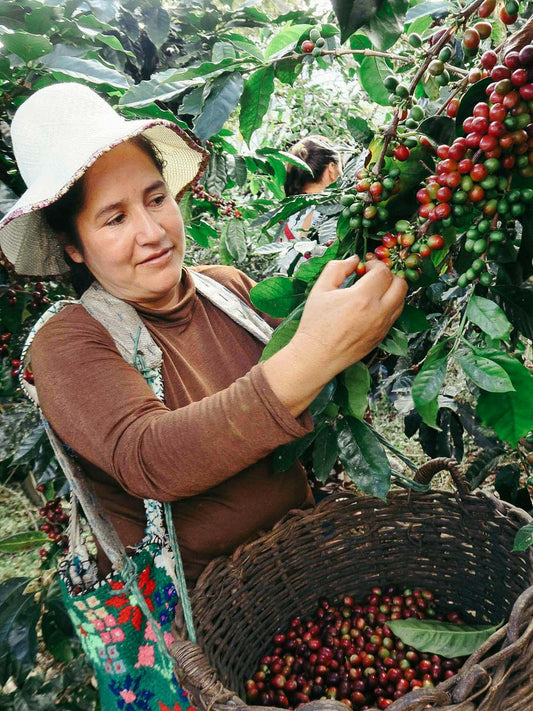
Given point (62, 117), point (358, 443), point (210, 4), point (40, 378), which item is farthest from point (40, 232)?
point (210, 4)

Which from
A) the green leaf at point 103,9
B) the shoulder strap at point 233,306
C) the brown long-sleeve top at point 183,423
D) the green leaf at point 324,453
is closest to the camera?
the brown long-sleeve top at point 183,423

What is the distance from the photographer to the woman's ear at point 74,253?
126 cm

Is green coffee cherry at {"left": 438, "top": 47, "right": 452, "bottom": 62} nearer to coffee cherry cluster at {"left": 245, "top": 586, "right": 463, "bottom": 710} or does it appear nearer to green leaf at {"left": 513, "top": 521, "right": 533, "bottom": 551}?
green leaf at {"left": 513, "top": 521, "right": 533, "bottom": 551}

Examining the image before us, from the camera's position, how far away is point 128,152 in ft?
3.83

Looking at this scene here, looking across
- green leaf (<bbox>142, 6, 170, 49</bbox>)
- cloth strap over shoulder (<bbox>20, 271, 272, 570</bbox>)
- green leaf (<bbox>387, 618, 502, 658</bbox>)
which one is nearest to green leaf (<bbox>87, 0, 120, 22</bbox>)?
green leaf (<bbox>142, 6, 170, 49</bbox>)

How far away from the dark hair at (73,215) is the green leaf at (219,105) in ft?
0.96

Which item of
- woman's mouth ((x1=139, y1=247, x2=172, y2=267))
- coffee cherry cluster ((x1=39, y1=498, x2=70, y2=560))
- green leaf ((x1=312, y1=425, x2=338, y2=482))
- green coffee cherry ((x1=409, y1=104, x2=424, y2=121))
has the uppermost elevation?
green coffee cherry ((x1=409, y1=104, x2=424, y2=121))

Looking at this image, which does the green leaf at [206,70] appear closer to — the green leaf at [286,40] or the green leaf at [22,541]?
the green leaf at [286,40]

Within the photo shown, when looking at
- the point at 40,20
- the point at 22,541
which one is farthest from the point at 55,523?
the point at 40,20

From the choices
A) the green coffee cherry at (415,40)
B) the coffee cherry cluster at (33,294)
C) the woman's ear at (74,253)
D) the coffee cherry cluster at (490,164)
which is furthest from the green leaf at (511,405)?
the coffee cherry cluster at (33,294)

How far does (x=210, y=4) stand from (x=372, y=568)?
1.95 meters

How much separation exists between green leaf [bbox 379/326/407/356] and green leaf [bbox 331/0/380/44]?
447mm

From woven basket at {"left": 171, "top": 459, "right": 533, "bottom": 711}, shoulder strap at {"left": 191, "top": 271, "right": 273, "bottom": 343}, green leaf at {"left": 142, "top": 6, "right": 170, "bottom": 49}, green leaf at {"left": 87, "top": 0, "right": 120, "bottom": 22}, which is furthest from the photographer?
green leaf at {"left": 142, "top": 6, "right": 170, "bottom": 49}

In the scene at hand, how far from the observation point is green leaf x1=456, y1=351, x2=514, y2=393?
2.28 ft
